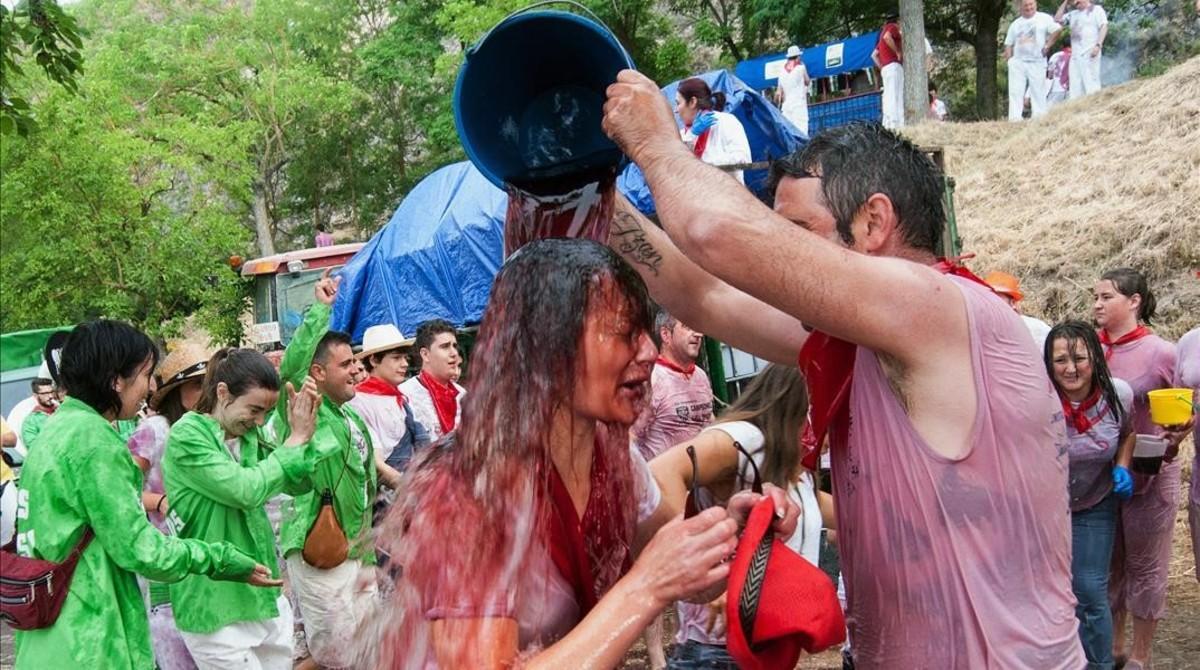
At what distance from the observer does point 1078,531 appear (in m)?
6.14

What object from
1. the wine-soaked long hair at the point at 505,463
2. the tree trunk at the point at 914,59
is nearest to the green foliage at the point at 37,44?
the wine-soaked long hair at the point at 505,463

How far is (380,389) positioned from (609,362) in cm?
534

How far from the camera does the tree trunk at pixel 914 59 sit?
66.7 feet

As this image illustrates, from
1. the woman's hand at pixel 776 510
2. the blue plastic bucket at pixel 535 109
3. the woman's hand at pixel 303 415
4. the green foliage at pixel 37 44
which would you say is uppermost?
the green foliage at pixel 37 44

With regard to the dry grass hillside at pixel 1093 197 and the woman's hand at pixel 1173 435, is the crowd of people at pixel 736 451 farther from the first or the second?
the dry grass hillside at pixel 1093 197

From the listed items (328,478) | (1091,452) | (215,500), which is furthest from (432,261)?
(1091,452)

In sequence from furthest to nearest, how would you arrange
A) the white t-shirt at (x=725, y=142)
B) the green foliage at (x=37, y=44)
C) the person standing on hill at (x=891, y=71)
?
the person standing on hill at (x=891, y=71) < the white t-shirt at (x=725, y=142) < the green foliage at (x=37, y=44)

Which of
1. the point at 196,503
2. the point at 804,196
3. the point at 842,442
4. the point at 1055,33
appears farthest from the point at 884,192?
the point at 1055,33

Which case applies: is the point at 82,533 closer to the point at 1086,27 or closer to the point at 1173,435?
the point at 1173,435

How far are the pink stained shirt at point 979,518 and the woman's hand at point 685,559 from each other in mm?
450

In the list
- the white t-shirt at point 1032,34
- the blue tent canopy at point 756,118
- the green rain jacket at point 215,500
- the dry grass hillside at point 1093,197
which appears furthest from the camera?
the white t-shirt at point 1032,34

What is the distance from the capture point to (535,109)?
2.81 meters

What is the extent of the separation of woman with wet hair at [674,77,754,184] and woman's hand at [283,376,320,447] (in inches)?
182

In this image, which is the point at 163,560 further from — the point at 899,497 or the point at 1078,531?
the point at 1078,531
